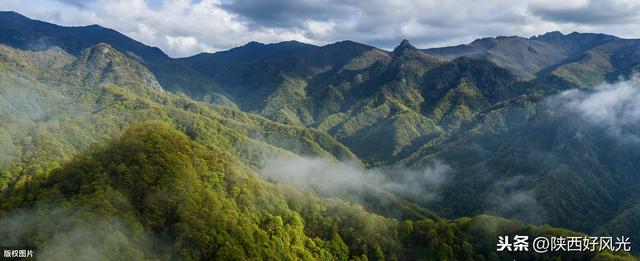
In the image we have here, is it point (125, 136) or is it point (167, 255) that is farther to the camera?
point (125, 136)

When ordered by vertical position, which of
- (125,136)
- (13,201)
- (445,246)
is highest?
(125,136)

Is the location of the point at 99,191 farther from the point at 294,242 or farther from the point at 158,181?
the point at 294,242

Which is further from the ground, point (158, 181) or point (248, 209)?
point (158, 181)

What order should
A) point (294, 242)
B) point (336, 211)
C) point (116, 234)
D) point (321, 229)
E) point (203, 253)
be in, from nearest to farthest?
point (116, 234) → point (203, 253) → point (294, 242) → point (321, 229) → point (336, 211)

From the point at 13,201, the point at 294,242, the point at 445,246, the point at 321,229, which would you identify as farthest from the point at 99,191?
Result: the point at 445,246

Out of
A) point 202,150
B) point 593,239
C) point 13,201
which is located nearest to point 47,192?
point 13,201

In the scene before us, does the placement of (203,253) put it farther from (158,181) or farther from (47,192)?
(47,192)

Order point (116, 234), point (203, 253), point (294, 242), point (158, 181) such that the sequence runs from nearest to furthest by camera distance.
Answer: point (116, 234) → point (203, 253) → point (158, 181) → point (294, 242)

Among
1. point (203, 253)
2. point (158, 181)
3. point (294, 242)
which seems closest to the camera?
point (203, 253)

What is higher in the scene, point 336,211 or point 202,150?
point 202,150
